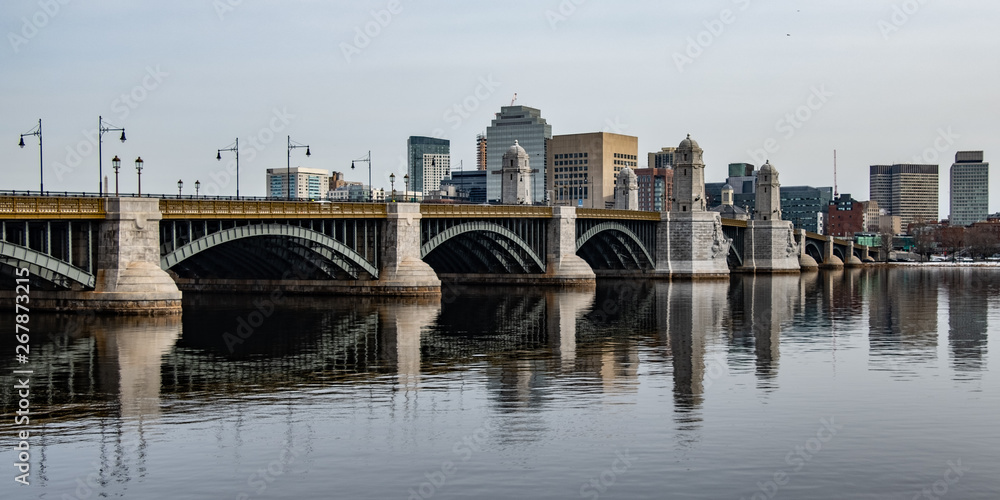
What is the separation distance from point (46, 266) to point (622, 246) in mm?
85705

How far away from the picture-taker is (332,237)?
79.0 m

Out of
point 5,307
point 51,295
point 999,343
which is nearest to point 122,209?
point 51,295

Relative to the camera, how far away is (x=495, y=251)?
108 m

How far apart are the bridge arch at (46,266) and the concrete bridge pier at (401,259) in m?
27.4

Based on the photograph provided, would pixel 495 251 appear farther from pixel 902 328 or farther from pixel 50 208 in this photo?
pixel 50 208

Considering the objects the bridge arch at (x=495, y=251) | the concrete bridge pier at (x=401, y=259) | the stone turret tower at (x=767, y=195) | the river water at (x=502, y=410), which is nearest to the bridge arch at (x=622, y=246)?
the bridge arch at (x=495, y=251)

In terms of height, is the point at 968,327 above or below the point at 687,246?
below

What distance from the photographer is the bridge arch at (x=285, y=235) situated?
215 ft

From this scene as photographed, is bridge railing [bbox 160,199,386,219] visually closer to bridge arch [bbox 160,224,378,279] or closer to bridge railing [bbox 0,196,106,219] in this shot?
bridge arch [bbox 160,224,378,279]

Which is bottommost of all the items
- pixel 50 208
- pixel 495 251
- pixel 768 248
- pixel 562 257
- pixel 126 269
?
pixel 562 257

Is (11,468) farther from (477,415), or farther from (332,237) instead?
(332,237)

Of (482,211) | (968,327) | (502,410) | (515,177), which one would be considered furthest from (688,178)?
(502,410)

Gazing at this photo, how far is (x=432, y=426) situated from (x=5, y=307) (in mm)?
47221

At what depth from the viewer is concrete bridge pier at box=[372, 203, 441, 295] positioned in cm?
8438
